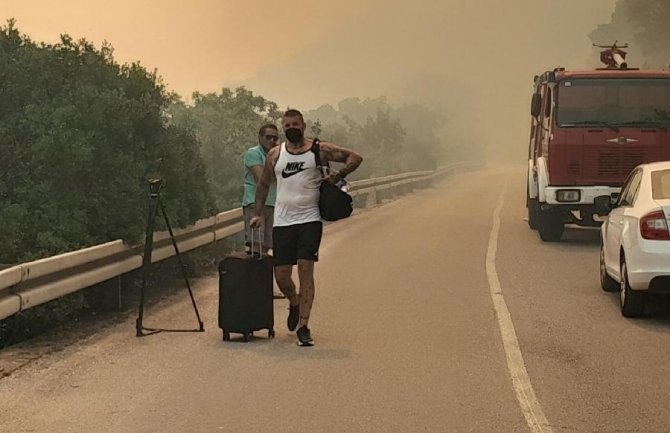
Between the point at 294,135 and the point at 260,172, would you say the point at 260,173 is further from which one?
the point at 294,135

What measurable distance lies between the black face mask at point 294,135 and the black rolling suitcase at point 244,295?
44.8 inches

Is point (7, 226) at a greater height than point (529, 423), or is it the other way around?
point (7, 226)

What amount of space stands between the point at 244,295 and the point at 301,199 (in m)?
1.00

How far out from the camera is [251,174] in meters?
10.7

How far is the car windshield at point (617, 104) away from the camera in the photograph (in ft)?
55.0

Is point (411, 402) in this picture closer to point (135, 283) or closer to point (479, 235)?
point (135, 283)

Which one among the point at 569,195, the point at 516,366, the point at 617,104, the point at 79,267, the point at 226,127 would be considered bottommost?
the point at 516,366

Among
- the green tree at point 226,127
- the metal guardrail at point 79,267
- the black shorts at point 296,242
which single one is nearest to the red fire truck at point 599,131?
the metal guardrail at point 79,267

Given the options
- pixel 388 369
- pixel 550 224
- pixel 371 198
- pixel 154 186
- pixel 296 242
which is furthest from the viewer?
pixel 371 198

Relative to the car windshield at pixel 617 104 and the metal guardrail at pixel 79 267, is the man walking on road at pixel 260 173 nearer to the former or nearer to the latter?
the metal guardrail at pixel 79 267

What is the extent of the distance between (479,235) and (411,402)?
494 inches

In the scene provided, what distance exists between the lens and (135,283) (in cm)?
1205

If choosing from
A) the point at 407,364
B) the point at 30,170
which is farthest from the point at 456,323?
the point at 30,170

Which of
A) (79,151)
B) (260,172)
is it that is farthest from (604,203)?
(79,151)
